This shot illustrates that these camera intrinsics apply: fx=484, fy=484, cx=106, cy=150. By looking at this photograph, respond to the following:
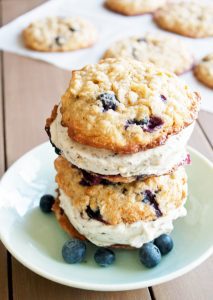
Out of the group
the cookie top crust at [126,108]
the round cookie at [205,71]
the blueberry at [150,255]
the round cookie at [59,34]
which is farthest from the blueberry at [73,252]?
the round cookie at [59,34]

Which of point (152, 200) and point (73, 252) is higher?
point (152, 200)

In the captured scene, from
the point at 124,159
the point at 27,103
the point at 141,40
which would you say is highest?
the point at 124,159

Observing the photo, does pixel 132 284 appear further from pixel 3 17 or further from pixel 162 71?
pixel 3 17

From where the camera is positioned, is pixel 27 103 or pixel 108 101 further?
pixel 27 103

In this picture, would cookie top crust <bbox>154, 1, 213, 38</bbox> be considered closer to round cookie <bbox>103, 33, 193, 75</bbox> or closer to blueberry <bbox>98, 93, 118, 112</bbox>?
round cookie <bbox>103, 33, 193, 75</bbox>

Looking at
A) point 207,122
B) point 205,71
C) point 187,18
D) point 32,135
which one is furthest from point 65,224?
point 187,18

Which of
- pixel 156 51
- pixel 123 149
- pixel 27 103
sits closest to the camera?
pixel 123 149

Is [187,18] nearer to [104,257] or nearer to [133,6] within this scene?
[133,6]

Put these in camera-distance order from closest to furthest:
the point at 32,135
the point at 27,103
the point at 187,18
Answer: the point at 32,135 → the point at 27,103 → the point at 187,18
